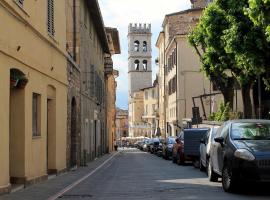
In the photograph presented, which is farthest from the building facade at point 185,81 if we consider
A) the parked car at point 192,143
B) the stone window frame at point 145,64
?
the stone window frame at point 145,64

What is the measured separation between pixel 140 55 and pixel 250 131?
127 metres

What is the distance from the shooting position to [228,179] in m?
13.7

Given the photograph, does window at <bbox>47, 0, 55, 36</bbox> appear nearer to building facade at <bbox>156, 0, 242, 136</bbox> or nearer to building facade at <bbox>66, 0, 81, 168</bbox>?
building facade at <bbox>66, 0, 81, 168</bbox>

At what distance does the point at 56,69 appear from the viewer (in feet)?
69.6

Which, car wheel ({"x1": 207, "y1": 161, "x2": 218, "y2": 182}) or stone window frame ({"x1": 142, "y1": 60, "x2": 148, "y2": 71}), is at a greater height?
stone window frame ({"x1": 142, "y1": 60, "x2": 148, "y2": 71})

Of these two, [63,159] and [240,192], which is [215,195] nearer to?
[240,192]

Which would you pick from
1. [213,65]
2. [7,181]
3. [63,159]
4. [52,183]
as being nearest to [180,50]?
[213,65]

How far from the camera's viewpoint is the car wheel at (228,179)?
13.3 m

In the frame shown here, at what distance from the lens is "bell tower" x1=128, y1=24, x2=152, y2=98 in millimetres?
140000

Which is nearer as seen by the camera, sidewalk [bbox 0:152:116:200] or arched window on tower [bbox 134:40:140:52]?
sidewalk [bbox 0:152:116:200]

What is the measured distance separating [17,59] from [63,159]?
8.63 meters

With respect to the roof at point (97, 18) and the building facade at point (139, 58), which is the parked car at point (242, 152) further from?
the building facade at point (139, 58)

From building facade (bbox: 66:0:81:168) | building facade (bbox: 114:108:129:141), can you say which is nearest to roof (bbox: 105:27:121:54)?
building facade (bbox: 66:0:81:168)

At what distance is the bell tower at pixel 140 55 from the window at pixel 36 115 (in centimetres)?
12115
